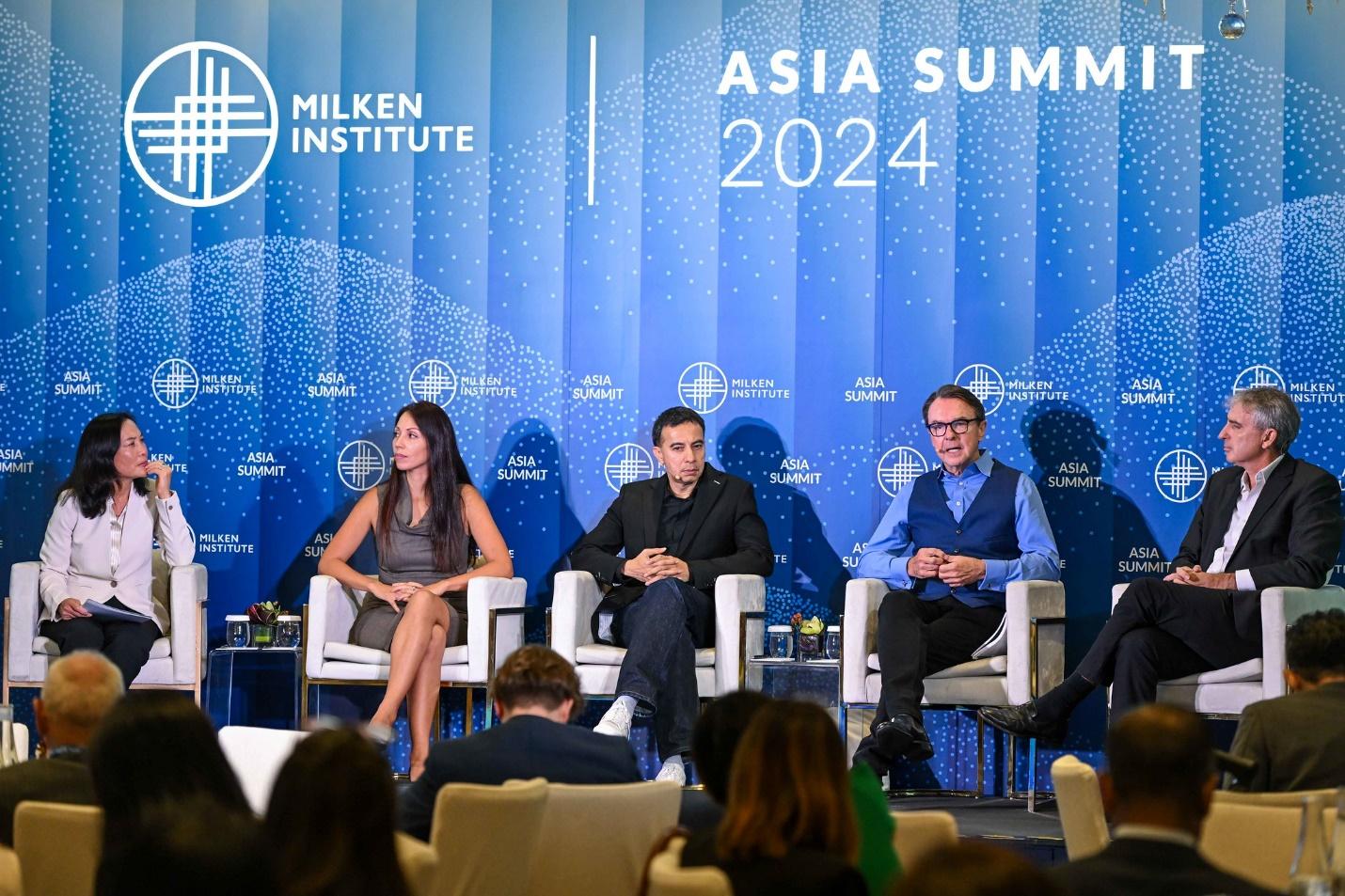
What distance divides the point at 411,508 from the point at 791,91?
234 centimetres

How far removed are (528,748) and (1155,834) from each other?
140cm

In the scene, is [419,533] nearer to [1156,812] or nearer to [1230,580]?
[1230,580]

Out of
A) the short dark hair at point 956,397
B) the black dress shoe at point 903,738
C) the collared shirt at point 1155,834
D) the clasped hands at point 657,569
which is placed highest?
the short dark hair at point 956,397

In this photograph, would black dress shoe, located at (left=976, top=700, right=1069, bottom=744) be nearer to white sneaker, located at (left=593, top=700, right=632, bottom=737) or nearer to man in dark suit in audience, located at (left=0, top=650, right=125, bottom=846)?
white sneaker, located at (left=593, top=700, right=632, bottom=737)

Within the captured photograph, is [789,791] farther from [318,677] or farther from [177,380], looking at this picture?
[177,380]

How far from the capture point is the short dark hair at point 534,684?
3537 mm

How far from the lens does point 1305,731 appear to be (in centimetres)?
362

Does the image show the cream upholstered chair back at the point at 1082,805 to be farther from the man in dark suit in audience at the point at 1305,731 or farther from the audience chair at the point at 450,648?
the audience chair at the point at 450,648

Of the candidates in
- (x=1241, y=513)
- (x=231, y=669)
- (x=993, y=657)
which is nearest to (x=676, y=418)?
(x=993, y=657)

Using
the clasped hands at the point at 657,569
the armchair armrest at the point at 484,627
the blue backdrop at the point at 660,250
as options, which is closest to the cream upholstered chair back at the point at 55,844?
the armchair armrest at the point at 484,627

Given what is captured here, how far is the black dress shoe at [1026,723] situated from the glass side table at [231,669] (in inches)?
109

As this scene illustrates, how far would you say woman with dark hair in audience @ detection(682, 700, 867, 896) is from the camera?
2.39 m

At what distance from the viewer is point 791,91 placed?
23.6 feet

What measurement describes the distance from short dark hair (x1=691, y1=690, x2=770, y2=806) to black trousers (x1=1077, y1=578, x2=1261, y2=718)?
3265 mm
